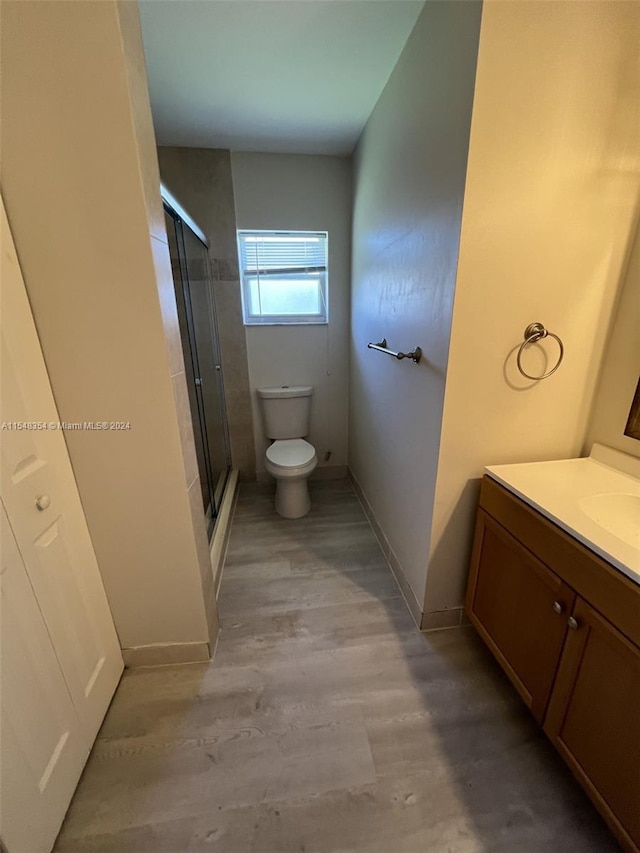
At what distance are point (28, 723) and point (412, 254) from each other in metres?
1.88

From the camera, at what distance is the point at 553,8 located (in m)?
0.87

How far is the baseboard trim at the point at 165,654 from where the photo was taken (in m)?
1.32

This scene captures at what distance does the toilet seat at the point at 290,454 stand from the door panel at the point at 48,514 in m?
1.16

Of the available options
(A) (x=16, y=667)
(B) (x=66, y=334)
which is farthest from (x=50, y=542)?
(B) (x=66, y=334)

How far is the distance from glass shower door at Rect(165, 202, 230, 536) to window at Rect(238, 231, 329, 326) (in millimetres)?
281

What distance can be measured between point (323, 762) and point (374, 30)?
254 cm

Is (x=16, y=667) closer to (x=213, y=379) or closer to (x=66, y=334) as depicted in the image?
(x=66, y=334)

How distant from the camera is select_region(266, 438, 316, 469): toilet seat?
2.14 metres

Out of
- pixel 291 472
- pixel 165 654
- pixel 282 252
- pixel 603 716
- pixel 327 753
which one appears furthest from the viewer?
pixel 282 252

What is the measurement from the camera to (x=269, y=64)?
4.54 ft

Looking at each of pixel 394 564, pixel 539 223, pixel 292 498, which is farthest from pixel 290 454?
pixel 539 223

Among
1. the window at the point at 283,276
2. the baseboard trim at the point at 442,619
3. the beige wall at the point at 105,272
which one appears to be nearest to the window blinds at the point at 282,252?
the window at the point at 283,276

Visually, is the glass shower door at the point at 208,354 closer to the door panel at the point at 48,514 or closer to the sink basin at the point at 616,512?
the door panel at the point at 48,514

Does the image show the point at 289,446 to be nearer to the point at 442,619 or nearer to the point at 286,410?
the point at 286,410
